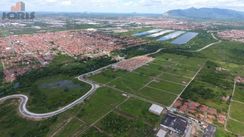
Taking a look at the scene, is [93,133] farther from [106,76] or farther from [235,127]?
[235,127]

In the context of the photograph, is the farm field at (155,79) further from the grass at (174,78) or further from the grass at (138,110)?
the grass at (138,110)

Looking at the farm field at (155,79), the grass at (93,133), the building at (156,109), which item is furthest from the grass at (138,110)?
the grass at (93,133)

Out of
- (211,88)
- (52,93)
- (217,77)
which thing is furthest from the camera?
(217,77)

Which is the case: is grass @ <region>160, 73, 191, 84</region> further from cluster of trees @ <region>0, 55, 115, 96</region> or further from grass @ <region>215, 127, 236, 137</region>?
grass @ <region>215, 127, 236, 137</region>

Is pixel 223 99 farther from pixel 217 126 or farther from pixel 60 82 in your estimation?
pixel 60 82

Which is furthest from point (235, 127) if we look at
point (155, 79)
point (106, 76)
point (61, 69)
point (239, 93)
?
point (61, 69)

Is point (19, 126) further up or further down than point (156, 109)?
further down

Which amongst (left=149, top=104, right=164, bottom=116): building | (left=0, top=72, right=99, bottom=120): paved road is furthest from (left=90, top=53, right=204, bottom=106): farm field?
(left=0, top=72, right=99, bottom=120): paved road
